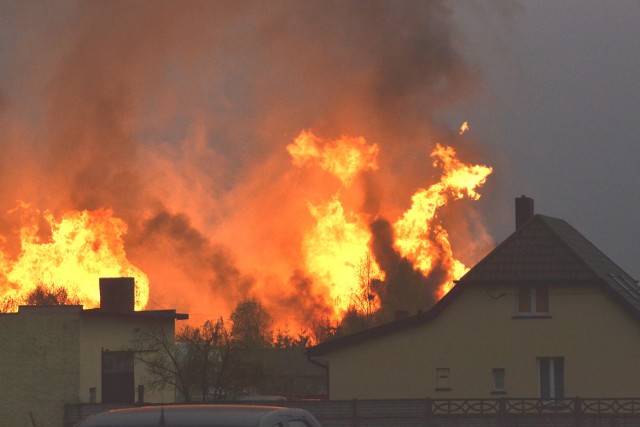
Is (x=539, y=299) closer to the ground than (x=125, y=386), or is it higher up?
higher up

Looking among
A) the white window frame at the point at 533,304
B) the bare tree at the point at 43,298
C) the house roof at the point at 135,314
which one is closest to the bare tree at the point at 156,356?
the house roof at the point at 135,314

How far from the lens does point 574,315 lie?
42.5 metres

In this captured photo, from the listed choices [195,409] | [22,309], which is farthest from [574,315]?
[195,409]

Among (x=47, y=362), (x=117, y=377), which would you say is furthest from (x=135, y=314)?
(x=47, y=362)

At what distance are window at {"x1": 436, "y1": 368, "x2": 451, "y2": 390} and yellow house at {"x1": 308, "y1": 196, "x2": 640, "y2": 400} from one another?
0.03 metres

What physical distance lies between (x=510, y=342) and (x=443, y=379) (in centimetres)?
267

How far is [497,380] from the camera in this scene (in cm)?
4253

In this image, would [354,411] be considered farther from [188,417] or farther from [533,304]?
[188,417]

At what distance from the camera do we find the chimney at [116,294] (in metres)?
47.0

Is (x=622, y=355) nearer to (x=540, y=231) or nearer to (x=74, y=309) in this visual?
(x=540, y=231)

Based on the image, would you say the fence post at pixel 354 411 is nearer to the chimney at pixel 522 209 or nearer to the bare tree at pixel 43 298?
the chimney at pixel 522 209

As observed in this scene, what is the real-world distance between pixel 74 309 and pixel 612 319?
18052 mm

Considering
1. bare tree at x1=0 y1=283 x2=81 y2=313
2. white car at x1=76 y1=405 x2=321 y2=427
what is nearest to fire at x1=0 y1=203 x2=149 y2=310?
bare tree at x1=0 y1=283 x2=81 y2=313

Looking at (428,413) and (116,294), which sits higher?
(116,294)
